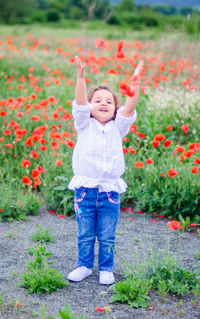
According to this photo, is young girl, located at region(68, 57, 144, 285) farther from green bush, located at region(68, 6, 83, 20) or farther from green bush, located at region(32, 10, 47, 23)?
green bush, located at region(32, 10, 47, 23)

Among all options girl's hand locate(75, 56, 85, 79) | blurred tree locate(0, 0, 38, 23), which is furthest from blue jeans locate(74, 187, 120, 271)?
blurred tree locate(0, 0, 38, 23)

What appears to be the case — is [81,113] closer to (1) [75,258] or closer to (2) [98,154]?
(2) [98,154]

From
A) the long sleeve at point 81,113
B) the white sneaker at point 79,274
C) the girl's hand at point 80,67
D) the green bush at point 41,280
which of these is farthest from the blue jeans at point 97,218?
the girl's hand at point 80,67

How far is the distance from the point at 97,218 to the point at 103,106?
79cm

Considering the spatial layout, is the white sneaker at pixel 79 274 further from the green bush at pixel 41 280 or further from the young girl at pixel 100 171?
the green bush at pixel 41 280

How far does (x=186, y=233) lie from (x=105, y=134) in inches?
61.2


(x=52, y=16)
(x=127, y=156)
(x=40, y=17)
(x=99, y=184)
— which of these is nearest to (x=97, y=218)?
(x=99, y=184)

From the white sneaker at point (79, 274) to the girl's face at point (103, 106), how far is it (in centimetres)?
106

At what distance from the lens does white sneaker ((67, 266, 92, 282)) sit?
10.1 feet

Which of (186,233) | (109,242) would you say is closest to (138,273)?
(109,242)

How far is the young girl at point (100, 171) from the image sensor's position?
296 centimetres

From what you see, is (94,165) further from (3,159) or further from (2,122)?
(2,122)

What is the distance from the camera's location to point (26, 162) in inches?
164

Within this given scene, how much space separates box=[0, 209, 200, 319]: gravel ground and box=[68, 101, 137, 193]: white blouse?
653 mm
